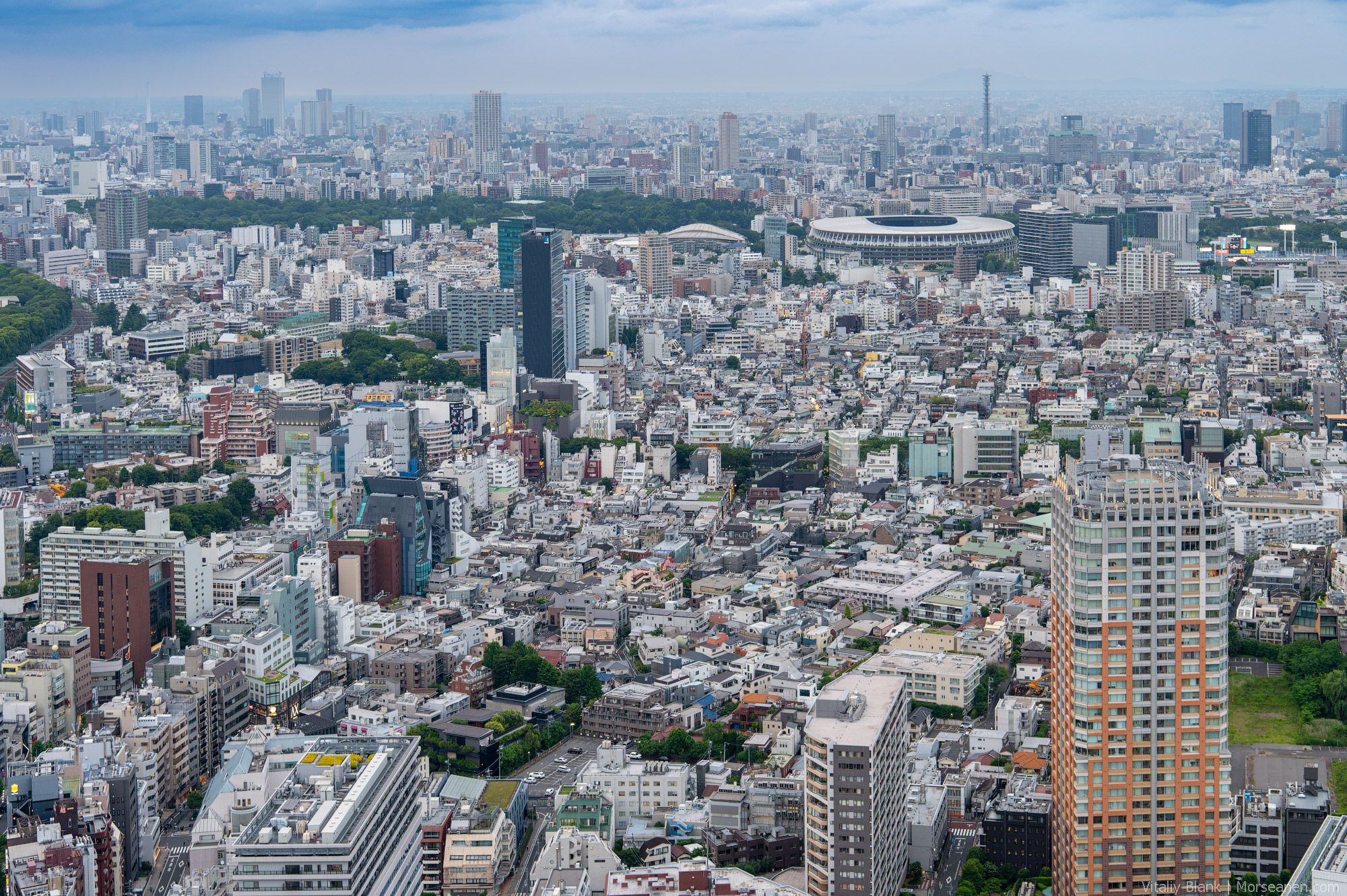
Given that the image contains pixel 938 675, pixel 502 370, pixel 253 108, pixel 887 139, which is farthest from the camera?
pixel 253 108

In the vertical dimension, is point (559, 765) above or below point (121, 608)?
below

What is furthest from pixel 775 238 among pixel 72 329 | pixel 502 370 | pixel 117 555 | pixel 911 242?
pixel 117 555

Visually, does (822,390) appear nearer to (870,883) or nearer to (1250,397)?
(1250,397)

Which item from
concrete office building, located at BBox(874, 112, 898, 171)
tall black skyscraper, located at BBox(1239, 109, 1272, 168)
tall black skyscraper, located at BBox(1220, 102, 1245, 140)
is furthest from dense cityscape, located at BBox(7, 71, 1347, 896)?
tall black skyscraper, located at BBox(1220, 102, 1245, 140)

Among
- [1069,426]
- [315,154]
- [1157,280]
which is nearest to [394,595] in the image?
[1069,426]

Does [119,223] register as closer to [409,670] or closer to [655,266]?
[655,266]

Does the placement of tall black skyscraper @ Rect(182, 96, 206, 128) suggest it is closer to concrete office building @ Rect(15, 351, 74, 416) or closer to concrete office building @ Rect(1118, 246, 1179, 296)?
concrete office building @ Rect(1118, 246, 1179, 296)
